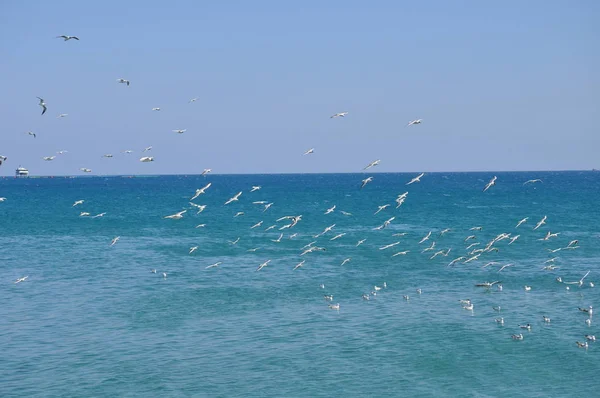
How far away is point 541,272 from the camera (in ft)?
198

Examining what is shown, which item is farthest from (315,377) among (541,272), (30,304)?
(541,272)

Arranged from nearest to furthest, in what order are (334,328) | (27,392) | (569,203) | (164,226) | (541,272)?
1. (27,392)
2. (334,328)
3. (541,272)
4. (164,226)
5. (569,203)

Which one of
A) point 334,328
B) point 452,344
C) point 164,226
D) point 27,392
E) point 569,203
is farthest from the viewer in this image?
point 569,203

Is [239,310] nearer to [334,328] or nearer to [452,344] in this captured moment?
[334,328]

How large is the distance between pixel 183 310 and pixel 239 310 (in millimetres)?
4098

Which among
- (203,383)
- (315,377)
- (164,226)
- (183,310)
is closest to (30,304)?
(183,310)

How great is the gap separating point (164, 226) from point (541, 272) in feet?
219

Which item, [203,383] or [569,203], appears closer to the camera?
[203,383]

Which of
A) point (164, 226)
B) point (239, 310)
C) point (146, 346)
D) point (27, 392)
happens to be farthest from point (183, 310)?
point (164, 226)

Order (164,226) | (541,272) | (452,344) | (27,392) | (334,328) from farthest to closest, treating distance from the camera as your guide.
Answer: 1. (164,226)
2. (541,272)
3. (334,328)
4. (452,344)
5. (27,392)

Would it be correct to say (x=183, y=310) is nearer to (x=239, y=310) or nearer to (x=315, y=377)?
(x=239, y=310)

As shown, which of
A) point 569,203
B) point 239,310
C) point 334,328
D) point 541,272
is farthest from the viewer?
point 569,203

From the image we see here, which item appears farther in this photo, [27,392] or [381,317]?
[381,317]

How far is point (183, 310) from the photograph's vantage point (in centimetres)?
4734
